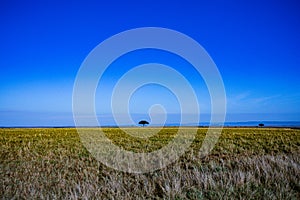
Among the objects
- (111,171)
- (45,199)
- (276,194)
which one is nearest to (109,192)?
(45,199)

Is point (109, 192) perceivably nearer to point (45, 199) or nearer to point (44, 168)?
point (45, 199)

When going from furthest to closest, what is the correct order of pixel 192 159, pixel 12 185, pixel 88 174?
pixel 192 159 → pixel 88 174 → pixel 12 185

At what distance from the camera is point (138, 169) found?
8.05 metres

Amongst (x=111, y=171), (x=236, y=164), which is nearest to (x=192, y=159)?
(x=236, y=164)

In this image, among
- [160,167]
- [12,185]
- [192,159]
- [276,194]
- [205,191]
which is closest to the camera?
[276,194]

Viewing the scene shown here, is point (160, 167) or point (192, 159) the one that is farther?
point (192, 159)

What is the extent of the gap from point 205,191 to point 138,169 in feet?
9.31

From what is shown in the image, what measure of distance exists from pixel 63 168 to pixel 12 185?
6.88ft

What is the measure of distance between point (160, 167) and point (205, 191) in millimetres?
2749

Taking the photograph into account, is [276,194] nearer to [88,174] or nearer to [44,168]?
[88,174]

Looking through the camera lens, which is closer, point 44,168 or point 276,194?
point 276,194

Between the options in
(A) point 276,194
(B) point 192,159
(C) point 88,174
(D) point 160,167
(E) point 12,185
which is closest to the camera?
(A) point 276,194

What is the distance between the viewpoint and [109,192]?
573cm

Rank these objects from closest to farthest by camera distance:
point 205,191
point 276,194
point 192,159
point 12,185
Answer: point 276,194 → point 205,191 → point 12,185 → point 192,159
